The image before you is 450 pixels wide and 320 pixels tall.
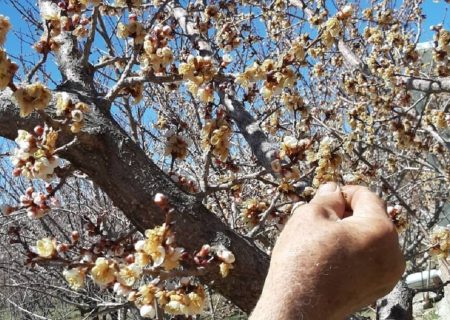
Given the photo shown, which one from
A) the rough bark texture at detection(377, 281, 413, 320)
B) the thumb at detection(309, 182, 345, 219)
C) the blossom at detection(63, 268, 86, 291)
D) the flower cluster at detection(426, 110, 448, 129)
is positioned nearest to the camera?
the thumb at detection(309, 182, 345, 219)

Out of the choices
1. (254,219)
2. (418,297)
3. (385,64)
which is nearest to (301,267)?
(254,219)

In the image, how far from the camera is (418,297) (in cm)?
1212

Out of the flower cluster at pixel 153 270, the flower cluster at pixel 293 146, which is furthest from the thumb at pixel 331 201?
the flower cluster at pixel 293 146

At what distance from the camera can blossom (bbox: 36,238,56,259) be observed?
184 cm

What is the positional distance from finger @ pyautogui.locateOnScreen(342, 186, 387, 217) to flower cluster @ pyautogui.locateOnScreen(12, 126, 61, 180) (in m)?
0.99

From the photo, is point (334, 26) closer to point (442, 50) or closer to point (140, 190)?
point (140, 190)

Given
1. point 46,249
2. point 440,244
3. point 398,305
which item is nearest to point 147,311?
point 46,249

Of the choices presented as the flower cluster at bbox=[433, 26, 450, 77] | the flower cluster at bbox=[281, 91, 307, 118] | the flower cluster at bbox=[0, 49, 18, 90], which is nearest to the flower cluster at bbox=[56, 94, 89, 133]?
the flower cluster at bbox=[0, 49, 18, 90]

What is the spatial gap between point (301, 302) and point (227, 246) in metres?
0.81

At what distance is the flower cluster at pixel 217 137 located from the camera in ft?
7.91

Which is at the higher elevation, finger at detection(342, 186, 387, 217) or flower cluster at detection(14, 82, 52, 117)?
flower cluster at detection(14, 82, 52, 117)

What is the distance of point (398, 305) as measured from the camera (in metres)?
3.59

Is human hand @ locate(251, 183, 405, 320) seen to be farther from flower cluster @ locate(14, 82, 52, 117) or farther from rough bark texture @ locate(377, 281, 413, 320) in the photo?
rough bark texture @ locate(377, 281, 413, 320)

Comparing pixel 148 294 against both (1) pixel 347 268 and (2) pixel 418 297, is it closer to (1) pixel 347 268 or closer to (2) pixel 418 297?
(1) pixel 347 268
